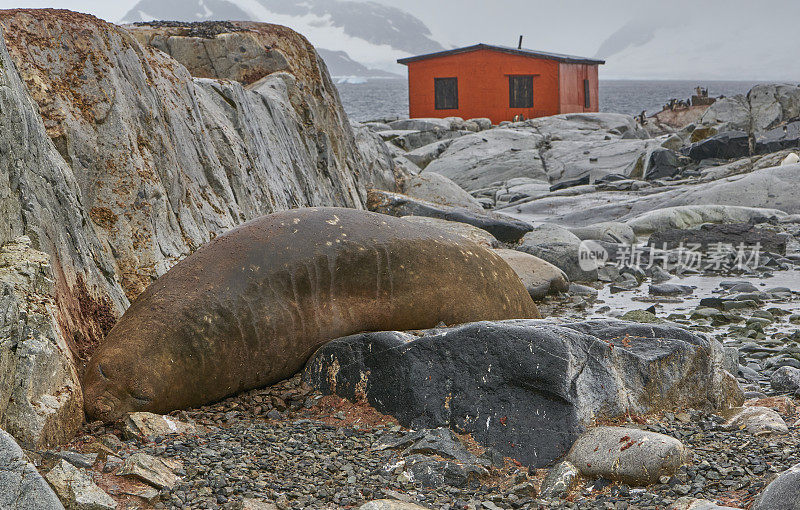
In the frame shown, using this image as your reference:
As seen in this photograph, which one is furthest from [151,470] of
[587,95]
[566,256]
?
[587,95]

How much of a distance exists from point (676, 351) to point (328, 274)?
2.22 m

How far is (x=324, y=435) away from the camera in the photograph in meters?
4.18

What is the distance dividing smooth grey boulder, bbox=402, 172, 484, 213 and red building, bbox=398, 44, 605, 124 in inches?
605

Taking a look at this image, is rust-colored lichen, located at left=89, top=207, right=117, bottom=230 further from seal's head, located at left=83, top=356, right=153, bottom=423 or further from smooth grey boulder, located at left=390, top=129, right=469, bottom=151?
smooth grey boulder, located at left=390, top=129, right=469, bottom=151

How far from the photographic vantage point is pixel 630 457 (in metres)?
3.71

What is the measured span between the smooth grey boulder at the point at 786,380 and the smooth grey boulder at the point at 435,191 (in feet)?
33.9

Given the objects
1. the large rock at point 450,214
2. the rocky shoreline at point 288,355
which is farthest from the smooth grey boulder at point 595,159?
the rocky shoreline at point 288,355

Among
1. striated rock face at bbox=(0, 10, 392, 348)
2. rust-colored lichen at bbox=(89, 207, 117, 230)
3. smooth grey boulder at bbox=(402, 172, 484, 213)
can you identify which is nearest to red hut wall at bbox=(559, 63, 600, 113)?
smooth grey boulder at bbox=(402, 172, 484, 213)

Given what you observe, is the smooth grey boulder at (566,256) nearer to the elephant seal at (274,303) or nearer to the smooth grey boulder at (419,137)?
the elephant seal at (274,303)

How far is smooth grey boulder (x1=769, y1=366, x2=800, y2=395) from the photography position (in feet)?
19.0

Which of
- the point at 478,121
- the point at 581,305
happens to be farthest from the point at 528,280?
the point at 478,121

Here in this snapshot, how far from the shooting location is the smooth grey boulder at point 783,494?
3.02m

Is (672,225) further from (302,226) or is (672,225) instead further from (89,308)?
(89,308)

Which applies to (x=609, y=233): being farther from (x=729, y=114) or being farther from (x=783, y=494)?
(x=729, y=114)
